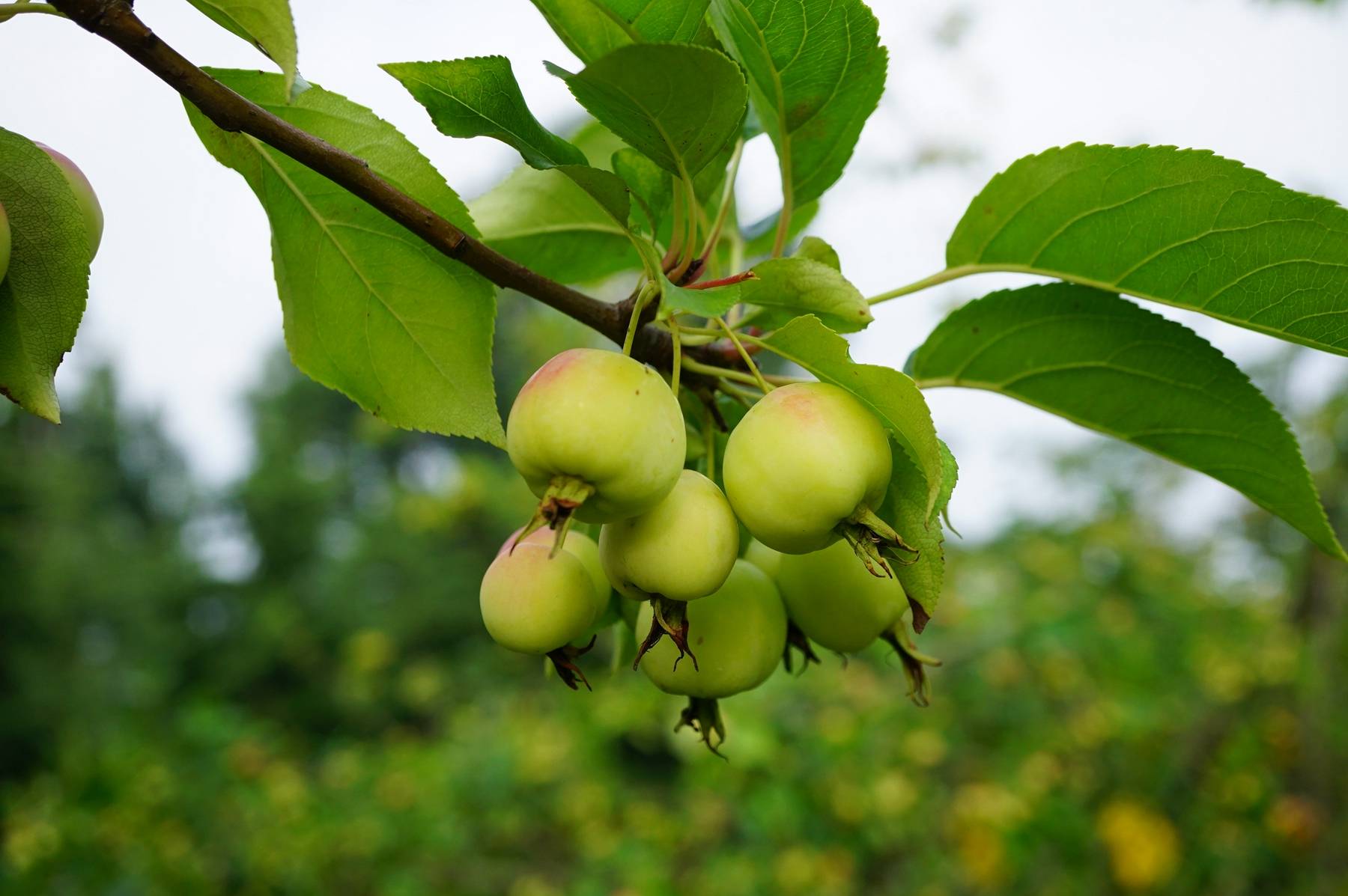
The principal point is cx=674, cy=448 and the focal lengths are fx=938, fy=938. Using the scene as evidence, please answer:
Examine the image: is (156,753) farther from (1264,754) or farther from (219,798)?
(1264,754)

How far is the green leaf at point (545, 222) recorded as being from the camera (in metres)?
0.74

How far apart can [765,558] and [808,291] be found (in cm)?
19

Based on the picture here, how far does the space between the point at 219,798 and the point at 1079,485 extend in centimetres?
421

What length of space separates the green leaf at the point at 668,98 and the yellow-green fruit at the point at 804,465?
14 cm

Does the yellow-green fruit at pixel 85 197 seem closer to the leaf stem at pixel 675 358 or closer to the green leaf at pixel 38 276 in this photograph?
the green leaf at pixel 38 276

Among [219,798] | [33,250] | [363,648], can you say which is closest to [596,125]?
Result: [33,250]

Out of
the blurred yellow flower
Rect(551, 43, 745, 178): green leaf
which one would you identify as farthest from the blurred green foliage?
Rect(551, 43, 745, 178): green leaf

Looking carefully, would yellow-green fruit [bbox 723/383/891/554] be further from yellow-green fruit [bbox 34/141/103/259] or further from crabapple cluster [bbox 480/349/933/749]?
yellow-green fruit [bbox 34/141/103/259]

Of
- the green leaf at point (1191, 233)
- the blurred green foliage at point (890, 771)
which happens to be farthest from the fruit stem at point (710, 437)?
the blurred green foliage at point (890, 771)

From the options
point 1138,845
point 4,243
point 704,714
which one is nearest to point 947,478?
point 704,714

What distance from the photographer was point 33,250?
544mm

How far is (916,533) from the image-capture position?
49 centimetres

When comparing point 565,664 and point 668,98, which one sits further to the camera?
point 565,664

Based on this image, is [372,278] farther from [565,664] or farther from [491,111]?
[565,664]
